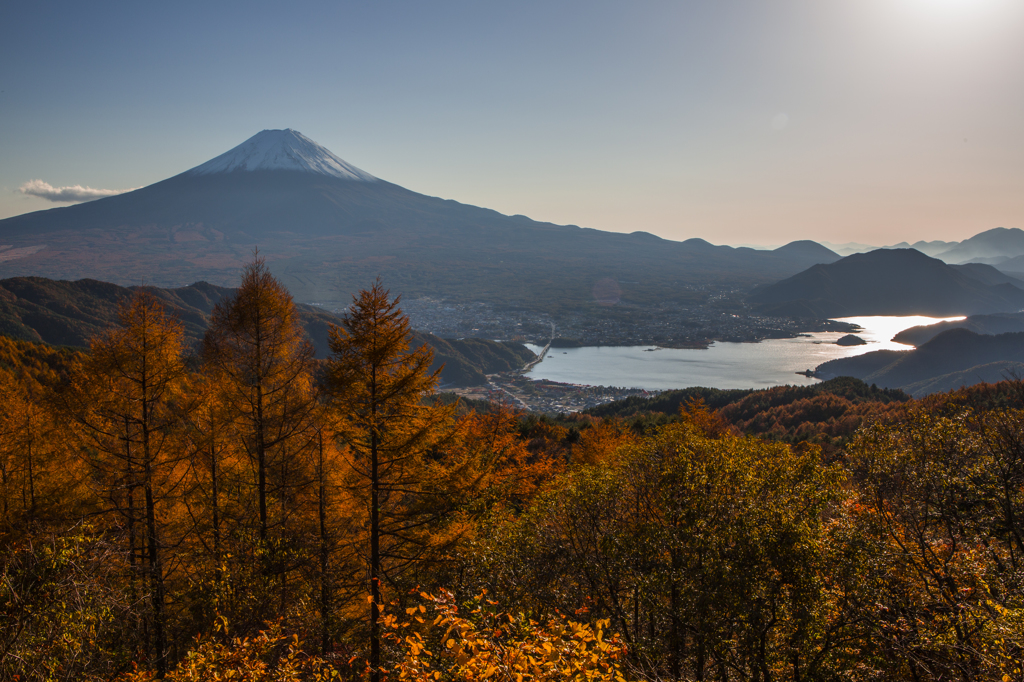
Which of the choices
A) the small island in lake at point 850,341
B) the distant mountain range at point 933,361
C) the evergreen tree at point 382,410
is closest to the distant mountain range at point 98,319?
the evergreen tree at point 382,410

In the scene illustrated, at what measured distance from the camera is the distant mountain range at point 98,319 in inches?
3177

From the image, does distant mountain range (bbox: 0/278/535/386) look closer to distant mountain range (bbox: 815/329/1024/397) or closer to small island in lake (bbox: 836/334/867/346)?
distant mountain range (bbox: 815/329/1024/397)

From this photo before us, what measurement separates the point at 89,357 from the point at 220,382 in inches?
97.8

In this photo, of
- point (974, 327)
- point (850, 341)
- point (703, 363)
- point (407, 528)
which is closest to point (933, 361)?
point (850, 341)

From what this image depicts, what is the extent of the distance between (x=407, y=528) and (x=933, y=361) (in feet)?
494

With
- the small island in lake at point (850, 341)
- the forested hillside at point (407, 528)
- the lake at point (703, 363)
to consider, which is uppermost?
the forested hillside at point (407, 528)

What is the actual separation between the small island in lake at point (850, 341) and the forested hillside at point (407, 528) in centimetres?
17556

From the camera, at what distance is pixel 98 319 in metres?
92.4

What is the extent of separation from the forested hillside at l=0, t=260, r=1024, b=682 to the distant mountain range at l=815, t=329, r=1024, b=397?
395 feet

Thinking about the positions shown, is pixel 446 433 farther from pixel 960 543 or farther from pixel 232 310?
pixel 960 543

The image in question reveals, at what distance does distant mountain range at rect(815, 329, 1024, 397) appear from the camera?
10912cm

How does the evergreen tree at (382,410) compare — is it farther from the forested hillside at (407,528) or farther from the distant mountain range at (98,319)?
the distant mountain range at (98,319)

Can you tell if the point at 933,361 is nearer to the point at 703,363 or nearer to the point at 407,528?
the point at 703,363

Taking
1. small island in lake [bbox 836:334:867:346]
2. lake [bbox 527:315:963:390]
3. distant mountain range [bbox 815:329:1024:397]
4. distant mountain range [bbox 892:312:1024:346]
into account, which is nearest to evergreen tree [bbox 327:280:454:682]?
lake [bbox 527:315:963:390]
